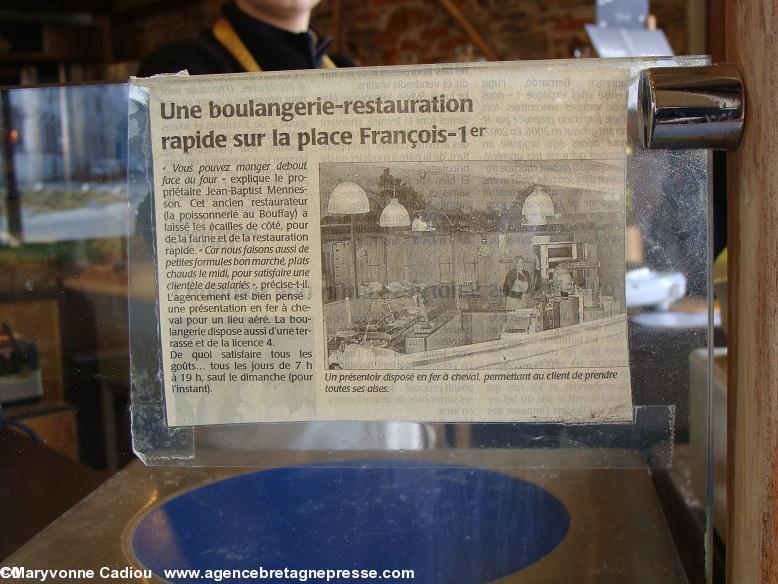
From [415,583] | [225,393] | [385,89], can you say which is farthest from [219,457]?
[385,89]

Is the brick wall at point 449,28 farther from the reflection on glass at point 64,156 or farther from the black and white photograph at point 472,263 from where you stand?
the black and white photograph at point 472,263

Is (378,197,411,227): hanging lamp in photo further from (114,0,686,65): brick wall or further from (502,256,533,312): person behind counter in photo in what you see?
(114,0,686,65): brick wall

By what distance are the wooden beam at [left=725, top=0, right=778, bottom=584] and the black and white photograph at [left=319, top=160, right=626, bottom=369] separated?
0.22 feet

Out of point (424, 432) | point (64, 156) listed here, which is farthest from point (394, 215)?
point (64, 156)

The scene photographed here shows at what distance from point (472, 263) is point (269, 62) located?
0.62 meters

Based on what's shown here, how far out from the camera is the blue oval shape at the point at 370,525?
0.51m

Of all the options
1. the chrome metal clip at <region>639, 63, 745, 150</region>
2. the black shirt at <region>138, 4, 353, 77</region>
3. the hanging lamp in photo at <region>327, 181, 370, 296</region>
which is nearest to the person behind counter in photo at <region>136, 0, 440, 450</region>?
the black shirt at <region>138, 4, 353, 77</region>

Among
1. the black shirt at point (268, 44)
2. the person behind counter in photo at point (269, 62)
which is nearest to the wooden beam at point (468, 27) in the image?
the person behind counter in photo at point (269, 62)

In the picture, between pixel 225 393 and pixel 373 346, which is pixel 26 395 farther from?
pixel 373 346

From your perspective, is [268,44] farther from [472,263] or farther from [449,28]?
[449,28]

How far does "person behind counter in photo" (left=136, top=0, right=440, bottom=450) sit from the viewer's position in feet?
1.61

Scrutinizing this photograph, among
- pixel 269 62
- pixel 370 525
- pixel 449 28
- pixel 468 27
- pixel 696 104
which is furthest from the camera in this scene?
pixel 449 28

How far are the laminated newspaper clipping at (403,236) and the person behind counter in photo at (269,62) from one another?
0.02 m

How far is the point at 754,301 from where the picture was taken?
410 millimetres
